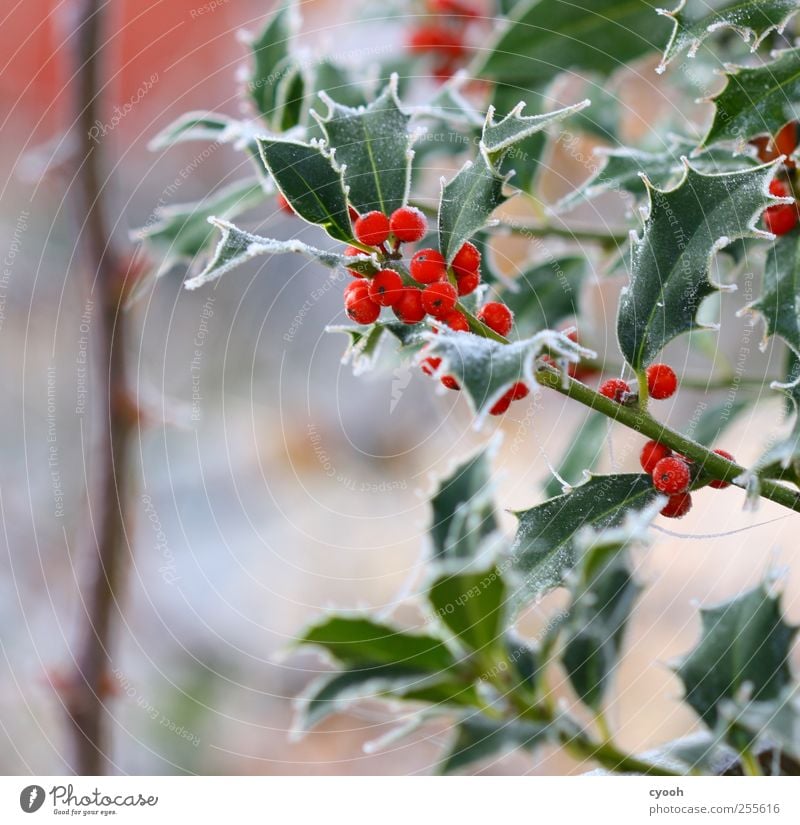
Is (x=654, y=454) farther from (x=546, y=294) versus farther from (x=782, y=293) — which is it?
(x=546, y=294)

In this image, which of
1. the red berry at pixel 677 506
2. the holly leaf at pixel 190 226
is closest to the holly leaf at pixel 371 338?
the red berry at pixel 677 506

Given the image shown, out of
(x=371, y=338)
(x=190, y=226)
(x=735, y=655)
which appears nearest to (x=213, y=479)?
(x=190, y=226)

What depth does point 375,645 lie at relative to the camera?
50 centimetres

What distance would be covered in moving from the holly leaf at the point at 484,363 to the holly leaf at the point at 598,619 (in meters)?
0.26

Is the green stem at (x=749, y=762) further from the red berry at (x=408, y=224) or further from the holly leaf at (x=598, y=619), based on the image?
the red berry at (x=408, y=224)

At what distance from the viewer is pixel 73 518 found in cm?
134

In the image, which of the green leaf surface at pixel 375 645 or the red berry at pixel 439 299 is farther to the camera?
the green leaf surface at pixel 375 645

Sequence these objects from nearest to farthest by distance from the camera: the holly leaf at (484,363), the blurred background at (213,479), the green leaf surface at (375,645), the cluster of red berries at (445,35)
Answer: the holly leaf at (484,363) < the green leaf surface at (375,645) < the cluster of red berries at (445,35) < the blurred background at (213,479)

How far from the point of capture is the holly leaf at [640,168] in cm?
41

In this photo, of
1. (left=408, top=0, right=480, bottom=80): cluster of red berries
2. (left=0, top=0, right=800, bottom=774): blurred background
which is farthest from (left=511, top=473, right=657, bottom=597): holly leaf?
(left=0, top=0, right=800, bottom=774): blurred background

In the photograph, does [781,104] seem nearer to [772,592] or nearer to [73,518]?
[772,592]

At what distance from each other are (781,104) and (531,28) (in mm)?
172

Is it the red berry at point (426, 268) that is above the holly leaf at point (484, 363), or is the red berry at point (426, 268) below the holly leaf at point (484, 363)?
above
